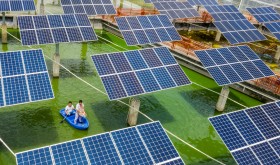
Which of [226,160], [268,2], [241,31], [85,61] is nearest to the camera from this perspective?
[226,160]

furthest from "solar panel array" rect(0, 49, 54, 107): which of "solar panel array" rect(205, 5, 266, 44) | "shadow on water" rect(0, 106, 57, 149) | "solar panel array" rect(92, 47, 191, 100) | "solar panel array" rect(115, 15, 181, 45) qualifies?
"solar panel array" rect(205, 5, 266, 44)

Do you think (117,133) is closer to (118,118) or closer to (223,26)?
(118,118)

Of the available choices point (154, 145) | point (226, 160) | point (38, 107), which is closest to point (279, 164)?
point (226, 160)

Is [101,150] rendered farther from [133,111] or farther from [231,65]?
[231,65]

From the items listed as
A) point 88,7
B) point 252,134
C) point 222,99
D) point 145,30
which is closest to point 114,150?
point 252,134

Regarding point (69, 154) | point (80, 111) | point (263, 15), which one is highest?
point (69, 154)

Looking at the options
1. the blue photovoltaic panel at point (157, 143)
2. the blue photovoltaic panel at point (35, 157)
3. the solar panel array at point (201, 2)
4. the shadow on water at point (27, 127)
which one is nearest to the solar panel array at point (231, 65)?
the blue photovoltaic panel at point (157, 143)
